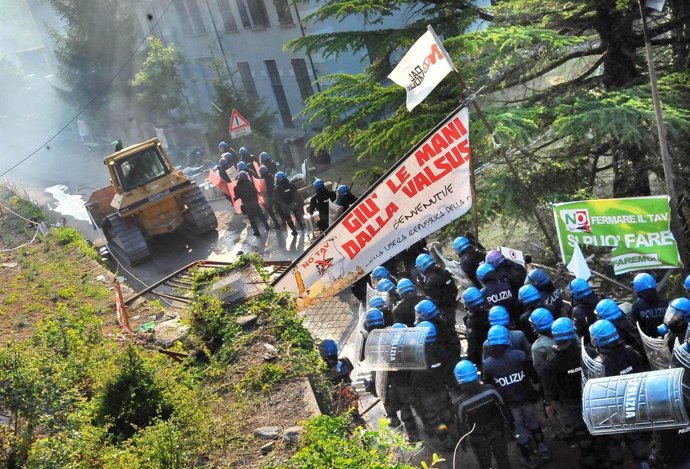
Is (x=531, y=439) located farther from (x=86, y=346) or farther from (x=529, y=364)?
(x=86, y=346)

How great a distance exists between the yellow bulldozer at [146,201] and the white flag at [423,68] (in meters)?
11.1

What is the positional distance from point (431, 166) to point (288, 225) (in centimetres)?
908

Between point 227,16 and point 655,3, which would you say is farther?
point 227,16

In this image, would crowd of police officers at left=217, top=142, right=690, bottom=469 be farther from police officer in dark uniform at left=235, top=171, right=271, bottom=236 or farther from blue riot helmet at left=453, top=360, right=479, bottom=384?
police officer in dark uniform at left=235, top=171, right=271, bottom=236

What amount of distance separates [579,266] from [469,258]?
2.01 meters

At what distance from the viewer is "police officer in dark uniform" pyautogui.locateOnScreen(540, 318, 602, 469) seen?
7.77 meters

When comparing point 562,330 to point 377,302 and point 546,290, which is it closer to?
point 546,290

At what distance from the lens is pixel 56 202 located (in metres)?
33.4

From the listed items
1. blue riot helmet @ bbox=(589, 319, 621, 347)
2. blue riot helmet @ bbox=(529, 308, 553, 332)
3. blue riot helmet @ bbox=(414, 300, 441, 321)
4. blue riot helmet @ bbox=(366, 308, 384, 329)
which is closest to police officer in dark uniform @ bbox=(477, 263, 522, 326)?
blue riot helmet @ bbox=(414, 300, 441, 321)

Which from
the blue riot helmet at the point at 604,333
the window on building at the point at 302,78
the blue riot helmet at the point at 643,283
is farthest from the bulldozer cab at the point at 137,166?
the blue riot helmet at the point at 604,333

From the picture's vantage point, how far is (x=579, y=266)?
887 cm

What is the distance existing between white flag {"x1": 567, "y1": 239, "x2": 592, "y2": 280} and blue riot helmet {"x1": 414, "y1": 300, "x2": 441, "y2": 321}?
5.15 feet

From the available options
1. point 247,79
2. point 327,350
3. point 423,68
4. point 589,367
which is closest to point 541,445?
point 589,367

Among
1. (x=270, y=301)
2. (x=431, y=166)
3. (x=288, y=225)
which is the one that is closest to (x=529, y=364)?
(x=431, y=166)
